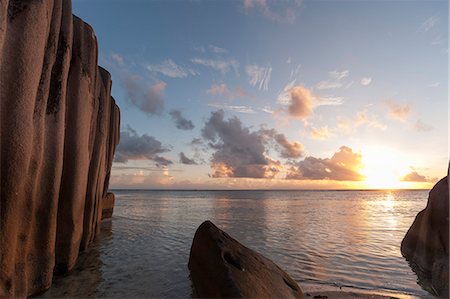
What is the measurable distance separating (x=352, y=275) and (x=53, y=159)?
7.83 meters

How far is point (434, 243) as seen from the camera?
7.99 m

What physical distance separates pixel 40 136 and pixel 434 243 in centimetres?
989

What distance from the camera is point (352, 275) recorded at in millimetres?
7844

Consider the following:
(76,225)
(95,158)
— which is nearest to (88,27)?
(95,158)

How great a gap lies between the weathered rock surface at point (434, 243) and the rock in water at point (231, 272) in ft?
12.9

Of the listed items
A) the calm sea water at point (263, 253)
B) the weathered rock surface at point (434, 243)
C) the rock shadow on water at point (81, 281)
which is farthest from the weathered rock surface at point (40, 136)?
the weathered rock surface at point (434, 243)

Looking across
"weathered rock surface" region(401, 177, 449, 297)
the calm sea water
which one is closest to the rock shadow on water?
the calm sea water

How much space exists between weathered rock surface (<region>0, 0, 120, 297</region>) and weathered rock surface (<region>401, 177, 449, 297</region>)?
334 inches

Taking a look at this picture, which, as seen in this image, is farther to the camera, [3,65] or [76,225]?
[76,225]

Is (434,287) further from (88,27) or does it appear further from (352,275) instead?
(88,27)

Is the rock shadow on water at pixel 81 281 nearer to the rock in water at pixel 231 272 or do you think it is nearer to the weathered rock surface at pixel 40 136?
the weathered rock surface at pixel 40 136

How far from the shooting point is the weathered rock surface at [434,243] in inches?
272

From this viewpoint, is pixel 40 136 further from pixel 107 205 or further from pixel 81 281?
pixel 107 205

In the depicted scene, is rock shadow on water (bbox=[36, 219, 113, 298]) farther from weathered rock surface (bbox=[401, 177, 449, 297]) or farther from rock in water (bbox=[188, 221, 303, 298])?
weathered rock surface (bbox=[401, 177, 449, 297])
